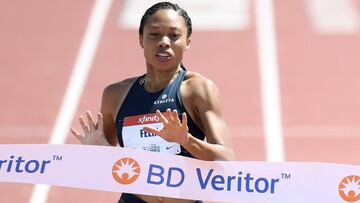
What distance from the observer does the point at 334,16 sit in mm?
11039

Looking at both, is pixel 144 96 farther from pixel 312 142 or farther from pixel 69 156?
pixel 312 142

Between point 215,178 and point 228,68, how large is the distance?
6.27m

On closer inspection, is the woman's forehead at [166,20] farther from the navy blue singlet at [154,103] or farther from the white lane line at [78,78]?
the white lane line at [78,78]

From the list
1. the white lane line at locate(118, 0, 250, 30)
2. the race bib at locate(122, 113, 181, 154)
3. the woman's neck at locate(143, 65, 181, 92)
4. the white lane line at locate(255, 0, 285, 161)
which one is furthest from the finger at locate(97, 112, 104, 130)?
the white lane line at locate(118, 0, 250, 30)

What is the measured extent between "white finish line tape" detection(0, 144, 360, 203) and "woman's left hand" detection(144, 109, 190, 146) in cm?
25

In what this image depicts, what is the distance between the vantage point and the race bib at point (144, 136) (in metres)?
3.20

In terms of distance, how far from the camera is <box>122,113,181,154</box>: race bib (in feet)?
10.5

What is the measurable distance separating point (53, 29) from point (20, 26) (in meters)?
0.49

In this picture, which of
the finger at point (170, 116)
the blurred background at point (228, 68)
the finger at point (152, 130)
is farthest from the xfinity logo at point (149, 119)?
the blurred background at point (228, 68)

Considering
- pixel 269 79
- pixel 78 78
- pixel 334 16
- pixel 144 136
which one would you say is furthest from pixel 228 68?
pixel 144 136

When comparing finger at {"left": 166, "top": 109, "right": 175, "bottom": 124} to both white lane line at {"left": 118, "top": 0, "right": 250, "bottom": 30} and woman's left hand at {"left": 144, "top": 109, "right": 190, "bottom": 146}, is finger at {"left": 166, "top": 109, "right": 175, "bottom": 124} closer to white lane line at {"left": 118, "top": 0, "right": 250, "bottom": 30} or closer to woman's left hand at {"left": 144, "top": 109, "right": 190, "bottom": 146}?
woman's left hand at {"left": 144, "top": 109, "right": 190, "bottom": 146}

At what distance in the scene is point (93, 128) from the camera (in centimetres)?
338

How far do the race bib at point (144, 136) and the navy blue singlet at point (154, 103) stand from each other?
0.8 inches

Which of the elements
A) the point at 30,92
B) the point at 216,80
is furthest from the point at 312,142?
the point at 30,92
